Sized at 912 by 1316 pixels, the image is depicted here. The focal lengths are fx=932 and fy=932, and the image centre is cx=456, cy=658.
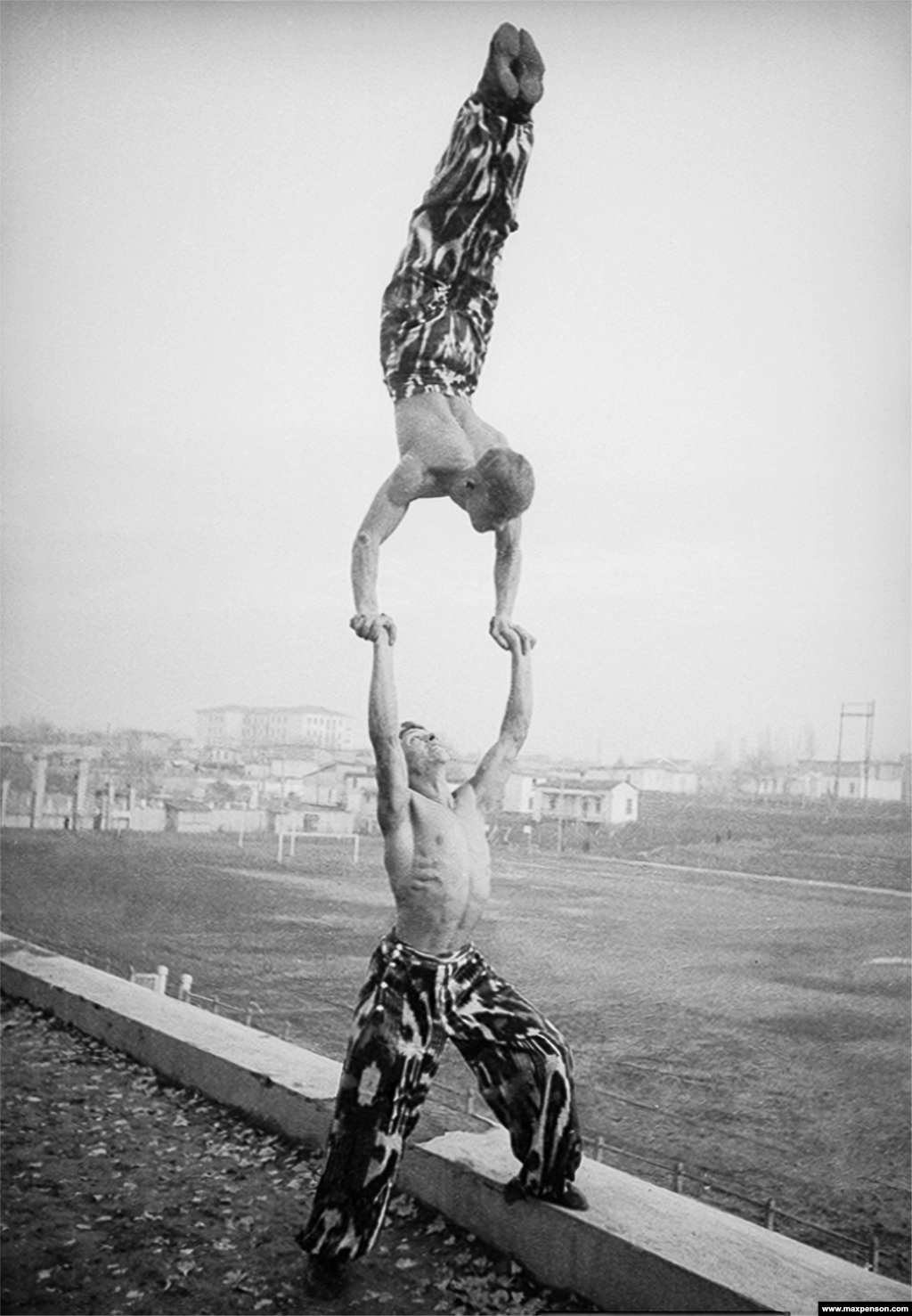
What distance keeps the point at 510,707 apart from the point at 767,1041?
318 centimetres

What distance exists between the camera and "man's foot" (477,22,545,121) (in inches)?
93.7

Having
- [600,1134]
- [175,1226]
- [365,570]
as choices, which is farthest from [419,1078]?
[600,1134]

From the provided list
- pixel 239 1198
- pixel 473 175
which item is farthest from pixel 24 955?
pixel 473 175

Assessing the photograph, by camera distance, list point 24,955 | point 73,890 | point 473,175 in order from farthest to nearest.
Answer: point 73,890 → point 24,955 → point 473,175

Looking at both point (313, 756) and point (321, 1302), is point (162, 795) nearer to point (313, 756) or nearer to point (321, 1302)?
point (313, 756)

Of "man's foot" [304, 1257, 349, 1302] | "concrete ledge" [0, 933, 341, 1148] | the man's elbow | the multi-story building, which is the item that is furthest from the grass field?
the man's elbow

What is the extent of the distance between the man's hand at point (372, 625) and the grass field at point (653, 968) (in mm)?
3224

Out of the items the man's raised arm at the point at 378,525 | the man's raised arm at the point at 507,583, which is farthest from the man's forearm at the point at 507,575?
the man's raised arm at the point at 378,525

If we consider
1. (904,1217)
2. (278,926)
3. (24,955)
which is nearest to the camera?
(904,1217)

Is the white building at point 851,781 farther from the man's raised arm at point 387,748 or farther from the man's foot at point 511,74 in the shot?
the man's foot at point 511,74

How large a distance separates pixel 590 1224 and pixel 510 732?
3.85ft

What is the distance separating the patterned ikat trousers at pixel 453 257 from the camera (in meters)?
2.47

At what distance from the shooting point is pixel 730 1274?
1938 mm

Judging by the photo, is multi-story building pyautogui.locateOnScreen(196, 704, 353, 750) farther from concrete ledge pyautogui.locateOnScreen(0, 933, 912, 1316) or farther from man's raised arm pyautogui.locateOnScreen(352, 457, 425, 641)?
man's raised arm pyautogui.locateOnScreen(352, 457, 425, 641)
